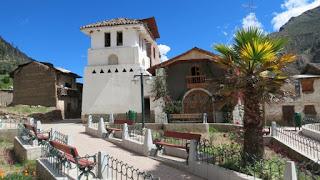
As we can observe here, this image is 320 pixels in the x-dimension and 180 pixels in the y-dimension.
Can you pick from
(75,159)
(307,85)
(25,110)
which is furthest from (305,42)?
(75,159)

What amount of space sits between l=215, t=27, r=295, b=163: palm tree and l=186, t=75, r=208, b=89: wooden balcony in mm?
18223

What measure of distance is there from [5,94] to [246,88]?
40.4 metres

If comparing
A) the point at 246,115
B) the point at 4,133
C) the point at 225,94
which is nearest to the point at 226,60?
the point at 225,94

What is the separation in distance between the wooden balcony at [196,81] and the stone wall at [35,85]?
15742mm

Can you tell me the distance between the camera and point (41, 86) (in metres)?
39.4

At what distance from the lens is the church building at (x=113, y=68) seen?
31938 mm

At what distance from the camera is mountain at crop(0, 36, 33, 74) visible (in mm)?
74250

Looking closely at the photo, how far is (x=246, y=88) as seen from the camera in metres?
11.8

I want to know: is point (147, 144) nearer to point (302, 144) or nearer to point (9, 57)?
point (302, 144)

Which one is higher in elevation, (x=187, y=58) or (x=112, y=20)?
(x=112, y=20)

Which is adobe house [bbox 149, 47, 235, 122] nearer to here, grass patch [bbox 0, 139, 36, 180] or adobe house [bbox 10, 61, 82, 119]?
adobe house [bbox 10, 61, 82, 119]

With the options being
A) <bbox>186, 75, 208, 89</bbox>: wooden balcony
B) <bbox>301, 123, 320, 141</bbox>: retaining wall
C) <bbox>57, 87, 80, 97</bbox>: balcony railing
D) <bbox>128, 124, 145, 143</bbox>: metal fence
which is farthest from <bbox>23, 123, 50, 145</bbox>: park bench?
<bbox>57, 87, 80, 97</bbox>: balcony railing

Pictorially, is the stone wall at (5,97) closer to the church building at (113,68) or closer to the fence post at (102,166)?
the church building at (113,68)

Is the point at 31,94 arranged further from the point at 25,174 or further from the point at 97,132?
the point at 25,174
